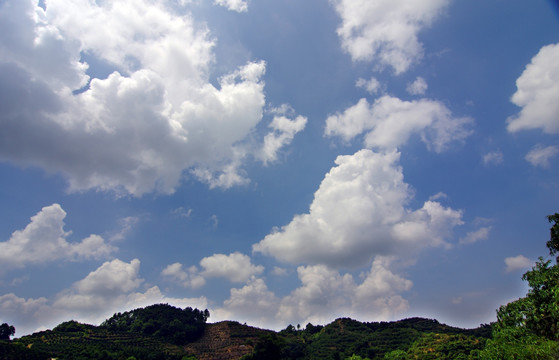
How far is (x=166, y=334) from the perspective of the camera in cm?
14112

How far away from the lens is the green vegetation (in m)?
34.9

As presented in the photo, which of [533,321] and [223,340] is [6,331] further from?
[533,321]

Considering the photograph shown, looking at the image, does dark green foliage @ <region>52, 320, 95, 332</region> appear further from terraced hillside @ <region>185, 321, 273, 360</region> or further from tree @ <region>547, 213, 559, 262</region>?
tree @ <region>547, 213, 559, 262</region>

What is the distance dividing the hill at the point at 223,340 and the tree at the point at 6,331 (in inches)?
617

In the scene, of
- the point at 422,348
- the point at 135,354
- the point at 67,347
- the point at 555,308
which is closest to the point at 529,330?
the point at 555,308

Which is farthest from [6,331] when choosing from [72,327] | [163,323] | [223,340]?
[223,340]

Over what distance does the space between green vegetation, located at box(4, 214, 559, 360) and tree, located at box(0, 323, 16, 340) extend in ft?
1.04

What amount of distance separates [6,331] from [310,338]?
418 ft

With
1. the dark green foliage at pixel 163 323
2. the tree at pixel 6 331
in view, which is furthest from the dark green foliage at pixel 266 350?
the tree at pixel 6 331

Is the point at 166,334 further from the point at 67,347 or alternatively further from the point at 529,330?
the point at 529,330

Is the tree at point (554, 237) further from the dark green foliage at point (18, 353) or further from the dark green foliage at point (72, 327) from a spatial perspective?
the dark green foliage at point (72, 327)

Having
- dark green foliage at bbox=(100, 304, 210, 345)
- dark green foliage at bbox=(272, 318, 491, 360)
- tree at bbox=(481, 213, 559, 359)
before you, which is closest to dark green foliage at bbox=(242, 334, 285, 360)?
dark green foliage at bbox=(272, 318, 491, 360)

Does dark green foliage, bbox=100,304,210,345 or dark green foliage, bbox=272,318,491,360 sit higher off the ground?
dark green foliage, bbox=100,304,210,345

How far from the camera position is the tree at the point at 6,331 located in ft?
375
